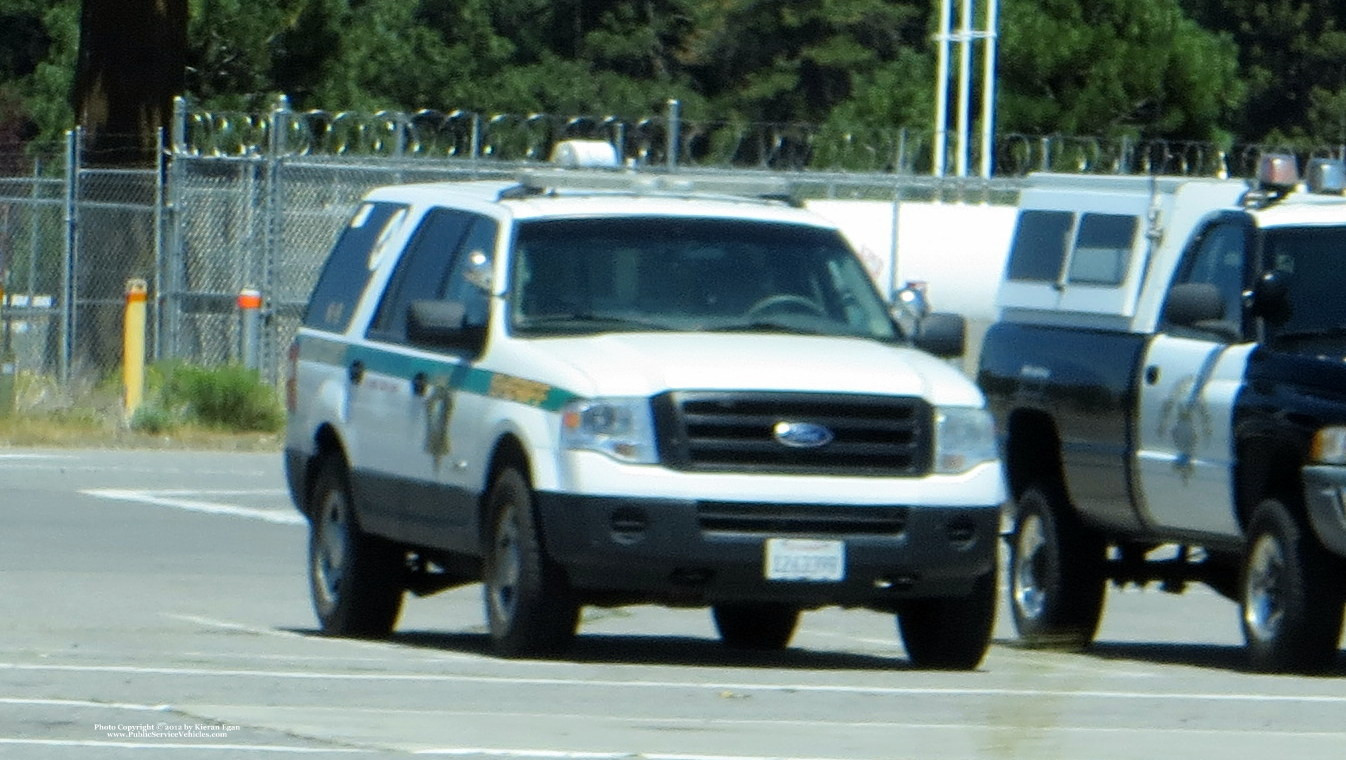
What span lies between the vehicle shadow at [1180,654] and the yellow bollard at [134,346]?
51.2ft

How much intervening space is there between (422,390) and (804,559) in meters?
2.12

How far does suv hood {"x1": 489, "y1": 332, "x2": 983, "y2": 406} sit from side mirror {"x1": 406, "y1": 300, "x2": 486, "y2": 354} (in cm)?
30

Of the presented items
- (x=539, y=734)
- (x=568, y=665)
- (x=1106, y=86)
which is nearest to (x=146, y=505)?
(x=568, y=665)

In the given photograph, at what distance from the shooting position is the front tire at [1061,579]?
14.4 metres

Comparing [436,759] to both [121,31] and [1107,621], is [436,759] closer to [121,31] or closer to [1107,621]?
[1107,621]

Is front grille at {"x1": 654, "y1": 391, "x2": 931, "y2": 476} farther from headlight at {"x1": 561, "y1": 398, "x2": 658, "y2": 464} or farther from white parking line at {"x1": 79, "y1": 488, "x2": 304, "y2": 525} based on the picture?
white parking line at {"x1": 79, "y1": 488, "x2": 304, "y2": 525}

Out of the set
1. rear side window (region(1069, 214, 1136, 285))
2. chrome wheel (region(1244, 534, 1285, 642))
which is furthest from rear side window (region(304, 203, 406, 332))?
chrome wheel (region(1244, 534, 1285, 642))

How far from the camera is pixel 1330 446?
12.1 meters

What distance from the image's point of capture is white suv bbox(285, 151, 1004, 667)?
11.4 meters

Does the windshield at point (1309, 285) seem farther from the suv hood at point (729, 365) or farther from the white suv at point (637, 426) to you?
the suv hood at point (729, 365)

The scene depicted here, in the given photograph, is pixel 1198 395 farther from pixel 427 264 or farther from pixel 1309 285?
pixel 427 264

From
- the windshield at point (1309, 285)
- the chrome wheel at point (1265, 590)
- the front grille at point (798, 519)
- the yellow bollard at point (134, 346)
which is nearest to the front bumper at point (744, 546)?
the front grille at point (798, 519)

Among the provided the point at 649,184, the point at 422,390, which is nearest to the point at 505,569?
the point at 422,390

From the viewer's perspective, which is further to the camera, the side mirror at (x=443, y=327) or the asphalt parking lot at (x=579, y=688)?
the side mirror at (x=443, y=327)
